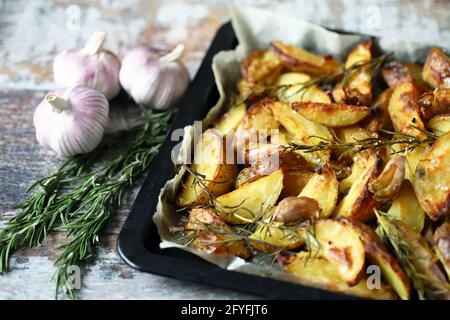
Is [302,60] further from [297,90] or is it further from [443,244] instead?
[443,244]

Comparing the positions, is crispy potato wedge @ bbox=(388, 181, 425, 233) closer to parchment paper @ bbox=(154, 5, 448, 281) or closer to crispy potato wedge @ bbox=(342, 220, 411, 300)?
crispy potato wedge @ bbox=(342, 220, 411, 300)

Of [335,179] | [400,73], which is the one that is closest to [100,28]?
[400,73]

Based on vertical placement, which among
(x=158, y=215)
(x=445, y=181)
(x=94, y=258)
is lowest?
(x=94, y=258)

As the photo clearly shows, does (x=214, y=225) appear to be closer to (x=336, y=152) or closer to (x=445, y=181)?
(x=336, y=152)

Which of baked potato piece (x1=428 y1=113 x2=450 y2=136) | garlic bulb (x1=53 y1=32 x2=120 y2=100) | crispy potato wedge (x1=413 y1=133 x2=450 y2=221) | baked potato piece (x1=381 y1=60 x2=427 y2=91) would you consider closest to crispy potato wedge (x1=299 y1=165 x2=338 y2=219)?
crispy potato wedge (x1=413 y1=133 x2=450 y2=221)

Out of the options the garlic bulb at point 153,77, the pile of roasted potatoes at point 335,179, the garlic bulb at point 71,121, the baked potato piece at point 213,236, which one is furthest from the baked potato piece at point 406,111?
the garlic bulb at point 71,121

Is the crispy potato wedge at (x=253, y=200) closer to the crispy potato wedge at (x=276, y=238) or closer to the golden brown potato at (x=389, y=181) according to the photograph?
the crispy potato wedge at (x=276, y=238)

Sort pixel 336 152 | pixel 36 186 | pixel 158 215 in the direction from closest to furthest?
pixel 158 215 < pixel 336 152 < pixel 36 186

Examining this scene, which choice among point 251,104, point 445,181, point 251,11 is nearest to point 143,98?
point 251,104
